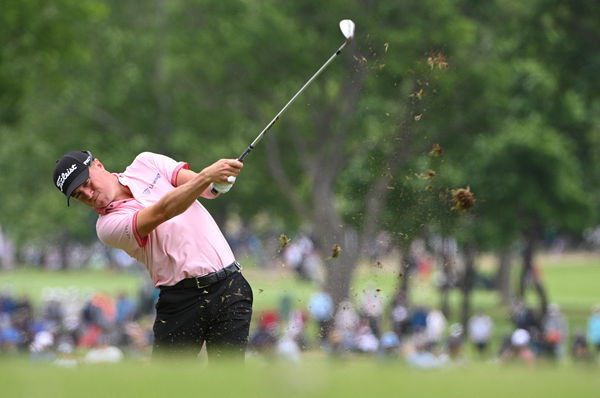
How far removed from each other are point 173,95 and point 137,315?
8.49 m

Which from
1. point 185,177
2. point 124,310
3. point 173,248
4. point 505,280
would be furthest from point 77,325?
point 173,248

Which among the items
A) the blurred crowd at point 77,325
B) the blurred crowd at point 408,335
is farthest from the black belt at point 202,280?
the blurred crowd at point 77,325

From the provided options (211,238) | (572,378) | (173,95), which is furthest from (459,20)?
(572,378)

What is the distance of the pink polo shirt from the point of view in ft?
24.7

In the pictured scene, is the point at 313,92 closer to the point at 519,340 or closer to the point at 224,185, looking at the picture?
the point at 519,340

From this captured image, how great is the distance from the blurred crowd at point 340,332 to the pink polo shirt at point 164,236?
14.7ft

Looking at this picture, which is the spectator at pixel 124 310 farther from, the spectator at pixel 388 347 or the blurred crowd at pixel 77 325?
the spectator at pixel 388 347

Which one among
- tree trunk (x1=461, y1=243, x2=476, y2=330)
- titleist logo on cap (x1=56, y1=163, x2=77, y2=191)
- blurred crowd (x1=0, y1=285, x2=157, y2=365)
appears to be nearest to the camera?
titleist logo on cap (x1=56, y1=163, x2=77, y2=191)

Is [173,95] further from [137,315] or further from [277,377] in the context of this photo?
[277,377]

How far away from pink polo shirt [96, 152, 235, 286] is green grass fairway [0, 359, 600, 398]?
107 inches

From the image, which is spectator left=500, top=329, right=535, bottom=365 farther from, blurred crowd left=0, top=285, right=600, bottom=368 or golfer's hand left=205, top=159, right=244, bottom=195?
golfer's hand left=205, top=159, right=244, bottom=195

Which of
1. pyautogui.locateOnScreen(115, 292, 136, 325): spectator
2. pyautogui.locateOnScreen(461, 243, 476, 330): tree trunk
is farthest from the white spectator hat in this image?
pyautogui.locateOnScreen(115, 292, 136, 325): spectator

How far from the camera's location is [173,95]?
147ft

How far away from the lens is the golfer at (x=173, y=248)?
7.51 meters
